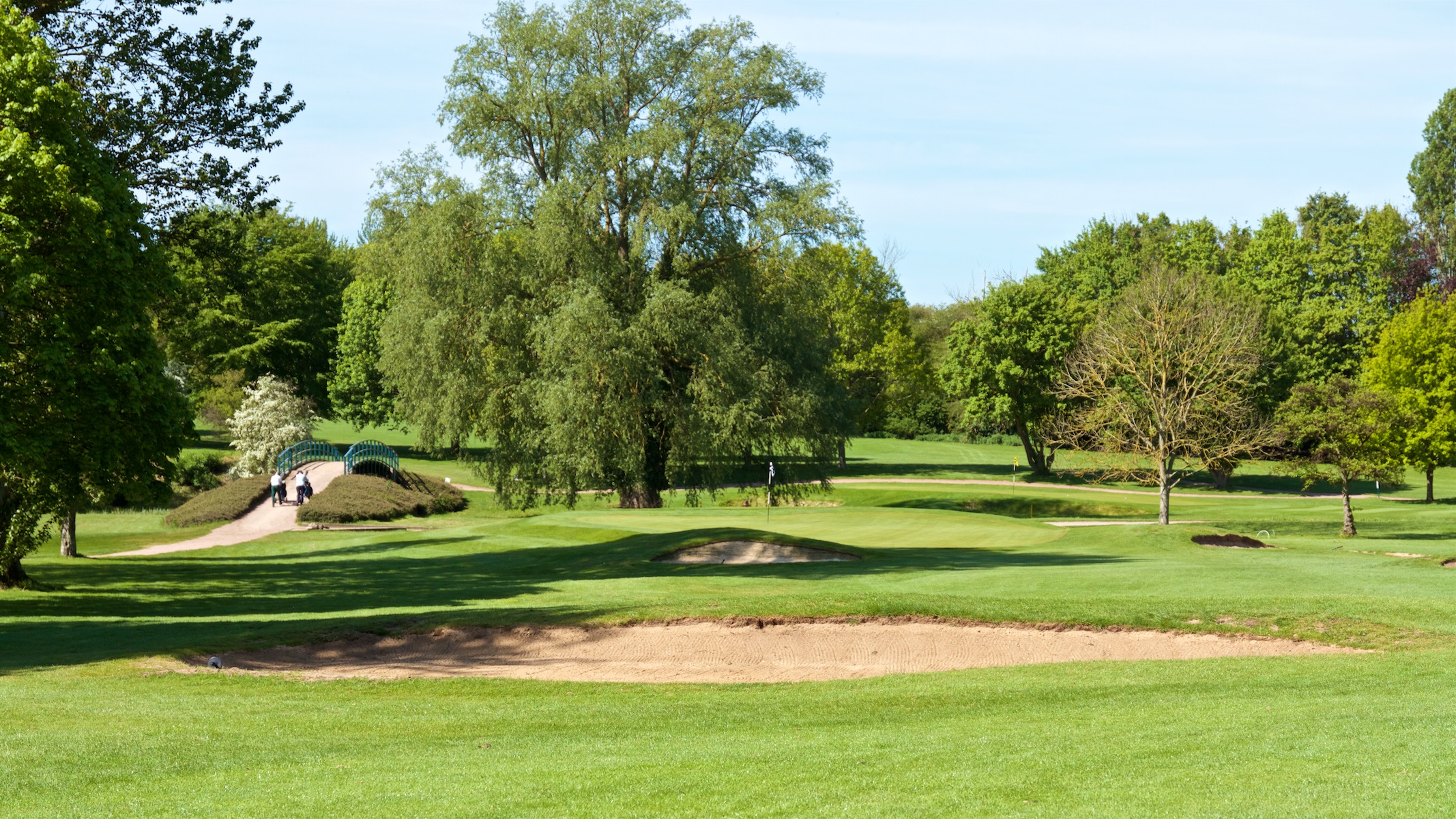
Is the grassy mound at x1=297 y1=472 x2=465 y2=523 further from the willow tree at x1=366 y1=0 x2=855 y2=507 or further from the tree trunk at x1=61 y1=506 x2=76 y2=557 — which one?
the tree trunk at x1=61 y1=506 x2=76 y2=557

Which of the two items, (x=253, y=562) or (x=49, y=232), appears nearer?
(x=49, y=232)

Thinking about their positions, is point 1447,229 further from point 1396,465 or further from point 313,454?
point 313,454

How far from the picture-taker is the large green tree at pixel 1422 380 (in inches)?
1515

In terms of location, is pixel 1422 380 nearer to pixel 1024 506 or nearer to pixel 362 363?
pixel 1024 506

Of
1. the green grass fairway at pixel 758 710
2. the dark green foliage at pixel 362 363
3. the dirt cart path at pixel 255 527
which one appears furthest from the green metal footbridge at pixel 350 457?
the green grass fairway at pixel 758 710

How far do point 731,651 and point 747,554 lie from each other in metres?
11.4

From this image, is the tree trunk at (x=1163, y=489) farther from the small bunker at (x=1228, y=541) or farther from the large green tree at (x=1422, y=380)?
the large green tree at (x=1422, y=380)

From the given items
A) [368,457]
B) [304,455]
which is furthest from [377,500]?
[304,455]

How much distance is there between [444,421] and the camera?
39.3 meters

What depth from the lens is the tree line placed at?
20.0m

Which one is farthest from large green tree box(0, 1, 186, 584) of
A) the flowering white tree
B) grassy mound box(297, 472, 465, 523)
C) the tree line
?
the flowering white tree

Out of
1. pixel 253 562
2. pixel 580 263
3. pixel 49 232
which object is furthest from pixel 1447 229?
pixel 49 232

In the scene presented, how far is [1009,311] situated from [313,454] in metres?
40.8

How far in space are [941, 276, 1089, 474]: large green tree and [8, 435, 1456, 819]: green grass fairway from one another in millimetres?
38639
